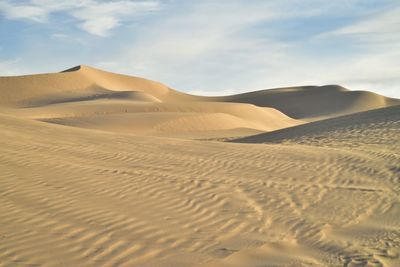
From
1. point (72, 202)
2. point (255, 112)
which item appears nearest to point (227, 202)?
point (72, 202)

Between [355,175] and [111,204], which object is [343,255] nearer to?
[111,204]

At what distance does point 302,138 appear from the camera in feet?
60.3

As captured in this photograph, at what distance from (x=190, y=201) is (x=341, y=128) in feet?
45.9

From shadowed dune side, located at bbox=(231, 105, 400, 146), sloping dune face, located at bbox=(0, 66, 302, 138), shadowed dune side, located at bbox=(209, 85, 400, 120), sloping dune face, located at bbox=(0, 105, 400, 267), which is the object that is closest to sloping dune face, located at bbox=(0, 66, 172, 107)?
sloping dune face, located at bbox=(0, 66, 302, 138)

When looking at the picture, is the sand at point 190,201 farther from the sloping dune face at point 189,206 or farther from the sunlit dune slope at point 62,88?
the sunlit dune slope at point 62,88

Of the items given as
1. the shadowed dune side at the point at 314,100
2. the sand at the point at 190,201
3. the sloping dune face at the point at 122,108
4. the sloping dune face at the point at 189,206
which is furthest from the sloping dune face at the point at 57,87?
the sloping dune face at the point at 189,206

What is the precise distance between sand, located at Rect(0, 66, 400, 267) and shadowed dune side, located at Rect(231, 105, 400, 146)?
2008 millimetres

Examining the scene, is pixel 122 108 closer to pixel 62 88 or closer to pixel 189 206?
pixel 62 88

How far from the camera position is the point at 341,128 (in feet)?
65.8

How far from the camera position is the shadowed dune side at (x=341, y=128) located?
18.4m

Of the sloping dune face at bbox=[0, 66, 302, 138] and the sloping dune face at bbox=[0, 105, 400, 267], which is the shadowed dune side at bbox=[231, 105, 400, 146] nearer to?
the sloping dune face at bbox=[0, 105, 400, 267]

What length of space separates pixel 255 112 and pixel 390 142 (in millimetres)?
30576

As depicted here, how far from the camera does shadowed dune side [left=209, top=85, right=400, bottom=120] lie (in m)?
76.0

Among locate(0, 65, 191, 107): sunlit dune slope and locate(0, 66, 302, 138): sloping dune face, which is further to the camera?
locate(0, 65, 191, 107): sunlit dune slope
